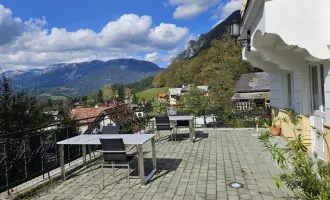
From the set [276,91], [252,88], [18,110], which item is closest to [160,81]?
[252,88]

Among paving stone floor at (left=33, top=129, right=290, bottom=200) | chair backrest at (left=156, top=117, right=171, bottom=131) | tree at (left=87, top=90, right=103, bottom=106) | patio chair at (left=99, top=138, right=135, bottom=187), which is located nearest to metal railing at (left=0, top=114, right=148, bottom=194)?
paving stone floor at (left=33, top=129, right=290, bottom=200)

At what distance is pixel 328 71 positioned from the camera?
16.1 ft

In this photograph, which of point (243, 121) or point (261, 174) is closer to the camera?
point (261, 174)

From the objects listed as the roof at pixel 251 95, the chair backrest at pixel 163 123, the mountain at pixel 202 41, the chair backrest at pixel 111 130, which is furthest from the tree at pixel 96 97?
the chair backrest at pixel 111 130

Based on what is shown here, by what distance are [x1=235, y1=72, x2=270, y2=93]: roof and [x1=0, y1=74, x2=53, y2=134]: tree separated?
2454cm

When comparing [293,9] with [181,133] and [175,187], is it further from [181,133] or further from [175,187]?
[181,133]

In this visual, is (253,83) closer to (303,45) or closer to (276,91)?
(276,91)

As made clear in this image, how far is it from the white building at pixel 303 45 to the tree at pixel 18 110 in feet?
29.6

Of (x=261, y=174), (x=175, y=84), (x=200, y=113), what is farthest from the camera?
(x=175, y=84)

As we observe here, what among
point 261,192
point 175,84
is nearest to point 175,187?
point 261,192

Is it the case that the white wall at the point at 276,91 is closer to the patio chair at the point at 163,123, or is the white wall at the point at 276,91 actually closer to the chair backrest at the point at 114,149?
the patio chair at the point at 163,123

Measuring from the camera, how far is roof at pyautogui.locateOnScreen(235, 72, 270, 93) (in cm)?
3209

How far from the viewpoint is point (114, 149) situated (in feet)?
16.0

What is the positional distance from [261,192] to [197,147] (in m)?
3.79
